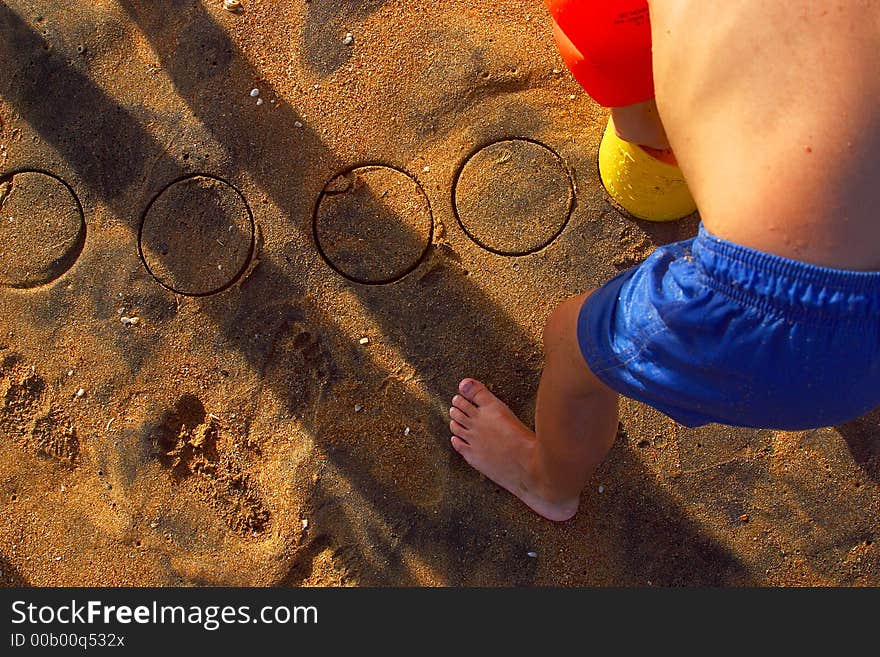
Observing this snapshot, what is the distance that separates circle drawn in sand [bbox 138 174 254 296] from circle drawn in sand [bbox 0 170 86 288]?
0.22 m

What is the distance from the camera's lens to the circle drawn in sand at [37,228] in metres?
2.22

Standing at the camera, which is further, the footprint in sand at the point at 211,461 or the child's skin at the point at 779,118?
the footprint in sand at the point at 211,461

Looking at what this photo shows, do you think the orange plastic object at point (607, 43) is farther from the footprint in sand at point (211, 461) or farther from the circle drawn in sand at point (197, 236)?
the footprint in sand at point (211, 461)

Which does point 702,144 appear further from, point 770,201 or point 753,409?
point 753,409

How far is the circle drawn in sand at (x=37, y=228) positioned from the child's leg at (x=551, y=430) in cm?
124

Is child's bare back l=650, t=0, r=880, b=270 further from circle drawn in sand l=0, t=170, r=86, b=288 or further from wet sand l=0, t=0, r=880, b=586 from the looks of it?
circle drawn in sand l=0, t=170, r=86, b=288

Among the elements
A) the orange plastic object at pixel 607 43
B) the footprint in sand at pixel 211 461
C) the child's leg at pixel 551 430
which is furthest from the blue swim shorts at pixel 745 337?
the footprint in sand at pixel 211 461

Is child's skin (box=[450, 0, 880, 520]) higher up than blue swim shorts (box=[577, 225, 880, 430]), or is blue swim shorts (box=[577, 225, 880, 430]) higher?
child's skin (box=[450, 0, 880, 520])

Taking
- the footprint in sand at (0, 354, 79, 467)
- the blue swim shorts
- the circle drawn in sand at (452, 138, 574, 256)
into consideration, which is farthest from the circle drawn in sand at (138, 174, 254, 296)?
the blue swim shorts

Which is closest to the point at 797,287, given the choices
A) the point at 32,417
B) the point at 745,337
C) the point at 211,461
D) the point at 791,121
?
the point at 745,337

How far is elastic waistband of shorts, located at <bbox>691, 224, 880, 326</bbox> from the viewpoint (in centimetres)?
115

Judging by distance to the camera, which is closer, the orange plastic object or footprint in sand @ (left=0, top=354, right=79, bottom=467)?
the orange plastic object

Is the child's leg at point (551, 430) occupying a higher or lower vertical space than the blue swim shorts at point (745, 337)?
lower

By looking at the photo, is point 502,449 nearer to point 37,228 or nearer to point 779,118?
point 779,118
